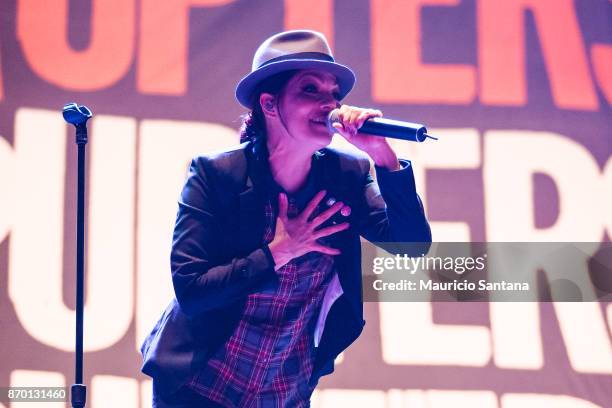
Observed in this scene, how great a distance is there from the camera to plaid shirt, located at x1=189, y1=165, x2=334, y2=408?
67.0 inches

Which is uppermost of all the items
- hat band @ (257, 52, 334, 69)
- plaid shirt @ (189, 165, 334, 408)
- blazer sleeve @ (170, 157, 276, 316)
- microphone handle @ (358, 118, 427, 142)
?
hat band @ (257, 52, 334, 69)

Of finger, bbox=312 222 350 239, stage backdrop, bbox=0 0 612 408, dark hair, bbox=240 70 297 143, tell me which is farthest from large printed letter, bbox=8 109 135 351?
finger, bbox=312 222 350 239

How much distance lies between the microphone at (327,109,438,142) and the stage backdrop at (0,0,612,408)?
5.42 feet

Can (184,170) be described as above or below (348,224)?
above

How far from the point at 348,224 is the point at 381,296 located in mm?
1477

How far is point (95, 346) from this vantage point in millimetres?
3068

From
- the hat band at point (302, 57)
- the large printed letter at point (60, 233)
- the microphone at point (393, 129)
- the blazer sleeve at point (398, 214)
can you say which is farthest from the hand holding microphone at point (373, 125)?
the large printed letter at point (60, 233)

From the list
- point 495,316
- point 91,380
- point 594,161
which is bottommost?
point 91,380

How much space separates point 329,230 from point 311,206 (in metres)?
0.07

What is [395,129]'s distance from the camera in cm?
152

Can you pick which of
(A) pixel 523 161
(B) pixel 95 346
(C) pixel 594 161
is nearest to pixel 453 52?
(A) pixel 523 161

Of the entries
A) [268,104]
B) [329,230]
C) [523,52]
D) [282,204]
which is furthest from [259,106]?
[523,52]

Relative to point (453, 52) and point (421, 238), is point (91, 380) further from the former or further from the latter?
point (453, 52)

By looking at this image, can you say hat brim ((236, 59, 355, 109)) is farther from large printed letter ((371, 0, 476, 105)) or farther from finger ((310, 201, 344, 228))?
large printed letter ((371, 0, 476, 105))
